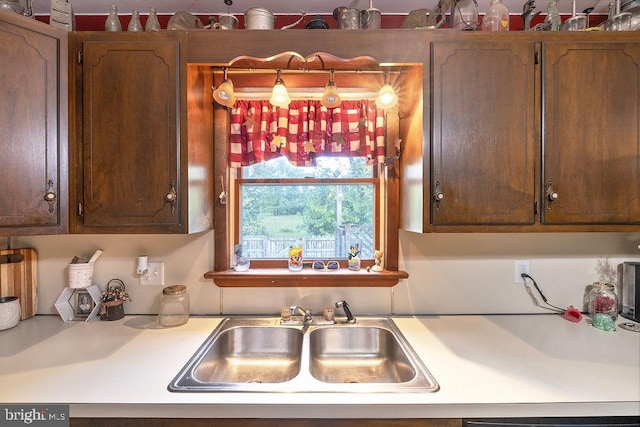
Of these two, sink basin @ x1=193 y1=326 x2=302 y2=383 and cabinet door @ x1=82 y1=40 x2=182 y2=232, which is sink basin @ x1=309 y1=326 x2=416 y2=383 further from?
cabinet door @ x1=82 y1=40 x2=182 y2=232

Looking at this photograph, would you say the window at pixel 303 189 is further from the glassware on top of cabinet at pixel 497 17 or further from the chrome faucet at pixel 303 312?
the glassware on top of cabinet at pixel 497 17

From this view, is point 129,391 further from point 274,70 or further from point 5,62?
point 274,70

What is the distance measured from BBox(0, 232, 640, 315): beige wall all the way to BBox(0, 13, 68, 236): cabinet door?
1.39ft

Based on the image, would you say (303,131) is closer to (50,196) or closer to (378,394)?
(50,196)

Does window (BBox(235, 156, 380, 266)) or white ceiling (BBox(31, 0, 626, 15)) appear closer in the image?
white ceiling (BBox(31, 0, 626, 15))

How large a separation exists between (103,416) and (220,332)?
1.76 ft

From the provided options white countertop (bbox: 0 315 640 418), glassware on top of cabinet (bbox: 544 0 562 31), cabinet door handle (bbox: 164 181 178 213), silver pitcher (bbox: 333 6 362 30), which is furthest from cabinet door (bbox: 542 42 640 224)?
cabinet door handle (bbox: 164 181 178 213)

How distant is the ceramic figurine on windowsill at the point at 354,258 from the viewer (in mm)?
1626

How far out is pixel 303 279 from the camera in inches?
61.5

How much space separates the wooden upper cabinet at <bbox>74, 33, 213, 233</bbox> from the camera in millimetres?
1228

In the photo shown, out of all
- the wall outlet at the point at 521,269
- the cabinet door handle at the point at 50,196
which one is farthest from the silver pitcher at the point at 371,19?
the cabinet door handle at the point at 50,196

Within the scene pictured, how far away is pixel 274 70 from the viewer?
5.00 ft

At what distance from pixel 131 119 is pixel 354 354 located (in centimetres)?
141

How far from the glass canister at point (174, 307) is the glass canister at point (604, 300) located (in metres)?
1.96
